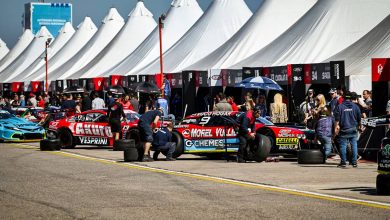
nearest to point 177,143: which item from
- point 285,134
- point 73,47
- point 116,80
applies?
point 285,134

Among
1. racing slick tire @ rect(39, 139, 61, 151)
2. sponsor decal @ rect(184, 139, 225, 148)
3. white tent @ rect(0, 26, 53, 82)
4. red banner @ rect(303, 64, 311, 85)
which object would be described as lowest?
racing slick tire @ rect(39, 139, 61, 151)

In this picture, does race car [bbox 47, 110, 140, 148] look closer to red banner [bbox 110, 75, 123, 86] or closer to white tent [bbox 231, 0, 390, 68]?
white tent [bbox 231, 0, 390, 68]

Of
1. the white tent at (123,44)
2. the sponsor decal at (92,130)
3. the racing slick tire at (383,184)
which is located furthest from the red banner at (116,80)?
the racing slick tire at (383,184)

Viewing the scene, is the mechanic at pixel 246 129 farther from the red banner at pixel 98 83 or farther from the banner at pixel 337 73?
the red banner at pixel 98 83

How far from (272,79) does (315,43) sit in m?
2.95

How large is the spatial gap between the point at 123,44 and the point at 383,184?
155 feet

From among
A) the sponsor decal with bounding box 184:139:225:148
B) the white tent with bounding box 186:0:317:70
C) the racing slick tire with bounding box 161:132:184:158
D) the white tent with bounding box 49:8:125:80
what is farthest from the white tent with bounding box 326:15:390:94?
the white tent with bounding box 49:8:125:80

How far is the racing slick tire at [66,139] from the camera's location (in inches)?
1090

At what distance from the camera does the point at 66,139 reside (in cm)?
2783

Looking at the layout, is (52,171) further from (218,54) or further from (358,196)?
(218,54)

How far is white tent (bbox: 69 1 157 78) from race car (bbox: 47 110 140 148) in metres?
29.1

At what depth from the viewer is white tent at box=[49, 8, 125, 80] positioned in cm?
6576

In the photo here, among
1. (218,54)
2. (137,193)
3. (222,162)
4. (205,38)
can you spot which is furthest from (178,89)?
(137,193)

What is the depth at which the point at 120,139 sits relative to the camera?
25.1m
